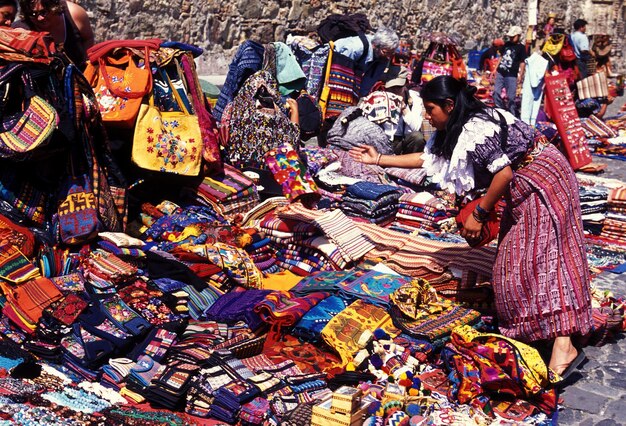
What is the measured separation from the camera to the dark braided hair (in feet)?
15.1

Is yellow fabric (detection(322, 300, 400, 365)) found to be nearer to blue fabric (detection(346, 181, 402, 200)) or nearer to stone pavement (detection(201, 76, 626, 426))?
stone pavement (detection(201, 76, 626, 426))

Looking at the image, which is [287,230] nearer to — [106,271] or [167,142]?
[167,142]

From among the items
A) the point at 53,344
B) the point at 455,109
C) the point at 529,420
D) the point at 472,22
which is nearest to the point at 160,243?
the point at 53,344

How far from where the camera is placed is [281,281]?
5953mm

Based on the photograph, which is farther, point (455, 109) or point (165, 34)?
point (165, 34)

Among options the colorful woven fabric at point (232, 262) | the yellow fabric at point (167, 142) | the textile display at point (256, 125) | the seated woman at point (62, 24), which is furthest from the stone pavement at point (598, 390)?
the seated woman at point (62, 24)

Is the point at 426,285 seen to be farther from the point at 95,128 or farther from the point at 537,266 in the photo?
the point at 95,128

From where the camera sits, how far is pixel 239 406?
13.3 ft

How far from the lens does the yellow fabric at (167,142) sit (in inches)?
255

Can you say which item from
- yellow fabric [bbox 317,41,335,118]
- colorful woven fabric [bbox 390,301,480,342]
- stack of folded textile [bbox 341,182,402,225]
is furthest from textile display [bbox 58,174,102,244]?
yellow fabric [bbox 317,41,335,118]

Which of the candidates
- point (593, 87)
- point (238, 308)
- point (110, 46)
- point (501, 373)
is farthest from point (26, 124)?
point (593, 87)

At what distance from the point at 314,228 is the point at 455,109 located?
182 centimetres

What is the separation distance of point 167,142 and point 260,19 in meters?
5.96

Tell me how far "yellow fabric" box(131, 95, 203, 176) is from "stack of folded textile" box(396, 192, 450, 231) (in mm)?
1958
